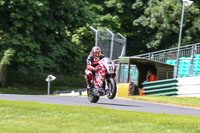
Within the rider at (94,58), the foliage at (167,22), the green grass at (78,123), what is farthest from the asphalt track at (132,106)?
the foliage at (167,22)

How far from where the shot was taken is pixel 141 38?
45625 mm

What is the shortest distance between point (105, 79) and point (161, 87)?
8.96 metres

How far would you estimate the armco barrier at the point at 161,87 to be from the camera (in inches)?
866

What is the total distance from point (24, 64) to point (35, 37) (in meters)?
2.02

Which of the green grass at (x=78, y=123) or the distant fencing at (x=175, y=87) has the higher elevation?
the distant fencing at (x=175, y=87)

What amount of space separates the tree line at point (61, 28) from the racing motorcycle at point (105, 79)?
14.8 meters

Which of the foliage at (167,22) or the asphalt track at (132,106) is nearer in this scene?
the asphalt track at (132,106)

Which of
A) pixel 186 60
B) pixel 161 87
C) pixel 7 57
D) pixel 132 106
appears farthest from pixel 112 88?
pixel 7 57

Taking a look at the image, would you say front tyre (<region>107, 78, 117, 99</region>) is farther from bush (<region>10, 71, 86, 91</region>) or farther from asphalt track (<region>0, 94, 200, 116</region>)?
bush (<region>10, 71, 86, 91</region>)

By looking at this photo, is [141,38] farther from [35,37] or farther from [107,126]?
[107,126]

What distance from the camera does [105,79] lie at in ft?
46.2

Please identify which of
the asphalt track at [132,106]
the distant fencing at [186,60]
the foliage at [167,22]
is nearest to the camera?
the asphalt track at [132,106]

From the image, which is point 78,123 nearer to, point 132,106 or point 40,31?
point 132,106

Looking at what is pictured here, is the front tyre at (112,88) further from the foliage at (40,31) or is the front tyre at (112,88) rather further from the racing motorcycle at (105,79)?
the foliage at (40,31)
